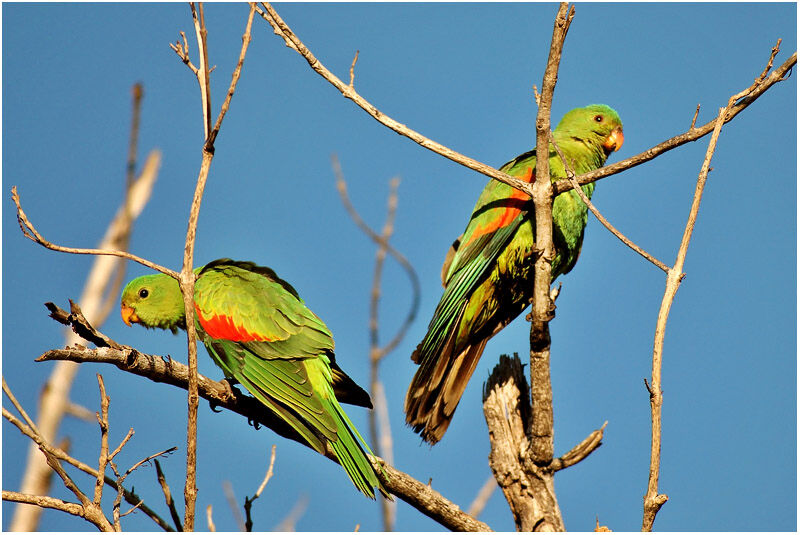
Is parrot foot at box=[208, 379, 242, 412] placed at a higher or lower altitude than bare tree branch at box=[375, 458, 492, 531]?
higher

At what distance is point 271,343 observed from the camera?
14.4 feet

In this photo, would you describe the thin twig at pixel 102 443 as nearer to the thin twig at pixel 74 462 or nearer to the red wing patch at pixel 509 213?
the thin twig at pixel 74 462

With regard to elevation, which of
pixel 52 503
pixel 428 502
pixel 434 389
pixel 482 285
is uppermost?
pixel 482 285

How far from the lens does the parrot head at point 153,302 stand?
503cm

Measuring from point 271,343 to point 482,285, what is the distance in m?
1.54

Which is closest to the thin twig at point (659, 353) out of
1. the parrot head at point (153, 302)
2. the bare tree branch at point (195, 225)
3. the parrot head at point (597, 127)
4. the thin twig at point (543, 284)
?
the thin twig at point (543, 284)

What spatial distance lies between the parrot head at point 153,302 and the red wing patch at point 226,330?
55cm

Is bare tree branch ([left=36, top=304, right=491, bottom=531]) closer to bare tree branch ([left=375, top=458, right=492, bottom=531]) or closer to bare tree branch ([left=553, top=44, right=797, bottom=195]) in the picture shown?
bare tree branch ([left=375, top=458, right=492, bottom=531])

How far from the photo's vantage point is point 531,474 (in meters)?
4.28

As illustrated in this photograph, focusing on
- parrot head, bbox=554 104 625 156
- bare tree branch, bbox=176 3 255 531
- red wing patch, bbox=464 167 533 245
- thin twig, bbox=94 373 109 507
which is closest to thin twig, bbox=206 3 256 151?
bare tree branch, bbox=176 3 255 531

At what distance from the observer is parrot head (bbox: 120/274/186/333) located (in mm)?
5027

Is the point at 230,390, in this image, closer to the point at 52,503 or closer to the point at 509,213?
the point at 52,503

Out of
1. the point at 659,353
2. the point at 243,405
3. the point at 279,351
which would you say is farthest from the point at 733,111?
the point at 243,405

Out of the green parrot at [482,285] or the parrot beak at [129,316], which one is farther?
the parrot beak at [129,316]
